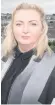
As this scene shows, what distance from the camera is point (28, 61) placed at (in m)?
2.23

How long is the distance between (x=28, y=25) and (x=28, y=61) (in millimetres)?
294

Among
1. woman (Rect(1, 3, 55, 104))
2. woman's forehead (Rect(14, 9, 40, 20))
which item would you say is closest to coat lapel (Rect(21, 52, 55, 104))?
woman (Rect(1, 3, 55, 104))

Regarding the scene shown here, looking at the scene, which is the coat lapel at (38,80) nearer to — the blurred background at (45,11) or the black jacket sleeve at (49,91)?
the black jacket sleeve at (49,91)

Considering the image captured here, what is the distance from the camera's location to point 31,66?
222 centimetres

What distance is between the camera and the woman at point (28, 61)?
2.18m

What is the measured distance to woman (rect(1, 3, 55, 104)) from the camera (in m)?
2.18

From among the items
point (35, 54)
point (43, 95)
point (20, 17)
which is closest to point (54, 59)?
point (35, 54)

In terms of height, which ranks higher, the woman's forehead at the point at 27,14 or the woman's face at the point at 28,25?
the woman's forehead at the point at 27,14

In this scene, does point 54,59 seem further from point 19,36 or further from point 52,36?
point 19,36

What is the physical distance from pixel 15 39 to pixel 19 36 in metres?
0.04

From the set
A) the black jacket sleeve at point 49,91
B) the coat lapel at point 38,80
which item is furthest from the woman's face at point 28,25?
the black jacket sleeve at point 49,91

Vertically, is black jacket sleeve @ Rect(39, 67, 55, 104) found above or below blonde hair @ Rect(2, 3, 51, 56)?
below

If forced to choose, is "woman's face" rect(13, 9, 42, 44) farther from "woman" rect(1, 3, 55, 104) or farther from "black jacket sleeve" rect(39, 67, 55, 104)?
"black jacket sleeve" rect(39, 67, 55, 104)

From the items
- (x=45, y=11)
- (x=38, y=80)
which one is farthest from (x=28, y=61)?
(x=45, y=11)
